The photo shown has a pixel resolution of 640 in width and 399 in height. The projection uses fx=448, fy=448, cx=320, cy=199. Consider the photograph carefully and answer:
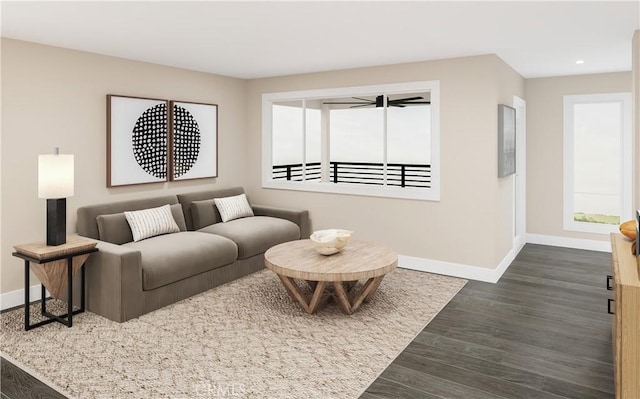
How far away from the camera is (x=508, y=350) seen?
3119 millimetres

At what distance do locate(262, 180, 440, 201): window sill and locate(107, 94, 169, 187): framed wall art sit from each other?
160 centimetres

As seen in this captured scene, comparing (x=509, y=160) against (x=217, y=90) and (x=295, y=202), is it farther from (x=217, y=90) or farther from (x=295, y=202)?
(x=217, y=90)

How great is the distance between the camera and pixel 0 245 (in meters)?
3.88

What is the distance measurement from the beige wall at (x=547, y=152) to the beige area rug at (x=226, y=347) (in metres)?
2.98

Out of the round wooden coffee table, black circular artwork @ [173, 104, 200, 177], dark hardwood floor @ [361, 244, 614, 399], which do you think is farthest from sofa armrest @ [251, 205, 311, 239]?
dark hardwood floor @ [361, 244, 614, 399]

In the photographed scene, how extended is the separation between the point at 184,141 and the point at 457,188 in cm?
323

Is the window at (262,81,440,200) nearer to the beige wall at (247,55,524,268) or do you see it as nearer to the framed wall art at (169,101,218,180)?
the beige wall at (247,55,524,268)

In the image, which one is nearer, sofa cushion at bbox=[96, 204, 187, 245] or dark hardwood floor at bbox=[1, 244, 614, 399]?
dark hardwood floor at bbox=[1, 244, 614, 399]

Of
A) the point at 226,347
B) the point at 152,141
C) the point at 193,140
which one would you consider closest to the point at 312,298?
the point at 226,347

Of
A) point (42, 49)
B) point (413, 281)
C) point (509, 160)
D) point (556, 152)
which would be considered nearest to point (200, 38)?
point (42, 49)

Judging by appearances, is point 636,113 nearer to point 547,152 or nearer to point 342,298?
point 547,152

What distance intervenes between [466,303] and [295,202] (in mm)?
2780

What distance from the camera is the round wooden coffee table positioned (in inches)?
140

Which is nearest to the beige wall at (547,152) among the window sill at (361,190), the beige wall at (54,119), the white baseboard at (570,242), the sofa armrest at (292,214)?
the white baseboard at (570,242)
